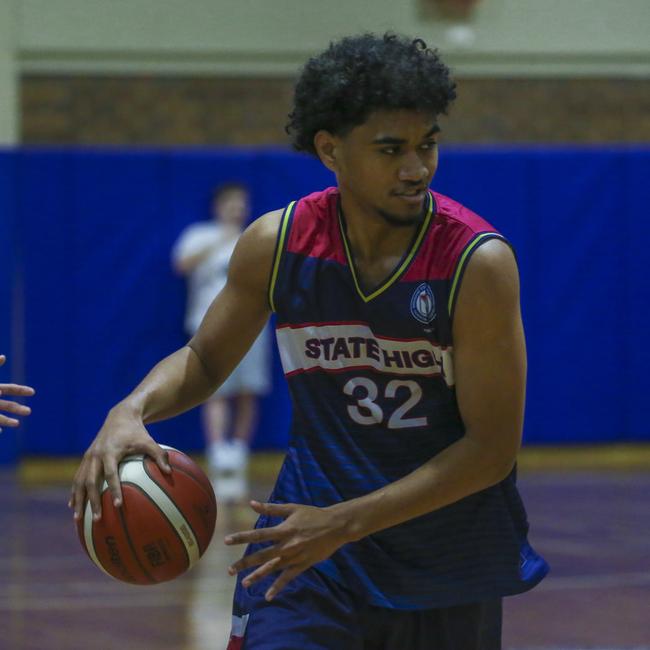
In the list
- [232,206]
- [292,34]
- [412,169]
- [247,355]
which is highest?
[412,169]

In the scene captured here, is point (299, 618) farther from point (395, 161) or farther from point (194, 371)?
point (395, 161)

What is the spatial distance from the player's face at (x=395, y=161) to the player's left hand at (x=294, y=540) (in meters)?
0.61

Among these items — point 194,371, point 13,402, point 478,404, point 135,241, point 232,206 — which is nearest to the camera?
point 478,404

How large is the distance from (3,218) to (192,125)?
6.46ft

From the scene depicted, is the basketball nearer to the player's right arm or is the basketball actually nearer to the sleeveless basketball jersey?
the player's right arm

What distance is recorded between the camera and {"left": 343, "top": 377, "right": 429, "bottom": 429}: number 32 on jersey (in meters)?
2.87

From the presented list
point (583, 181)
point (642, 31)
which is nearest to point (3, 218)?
point (583, 181)

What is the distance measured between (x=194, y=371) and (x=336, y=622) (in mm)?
627

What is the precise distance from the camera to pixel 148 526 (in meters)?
2.87

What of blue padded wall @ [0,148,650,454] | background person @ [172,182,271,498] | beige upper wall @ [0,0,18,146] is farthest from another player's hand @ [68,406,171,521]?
beige upper wall @ [0,0,18,146]

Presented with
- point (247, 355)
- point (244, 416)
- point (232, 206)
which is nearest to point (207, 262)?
point (232, 206)

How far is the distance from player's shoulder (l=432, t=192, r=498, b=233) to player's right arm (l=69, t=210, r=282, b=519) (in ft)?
1.14

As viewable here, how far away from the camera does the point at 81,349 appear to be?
9953 millimetres

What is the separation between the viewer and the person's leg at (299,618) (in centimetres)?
277
